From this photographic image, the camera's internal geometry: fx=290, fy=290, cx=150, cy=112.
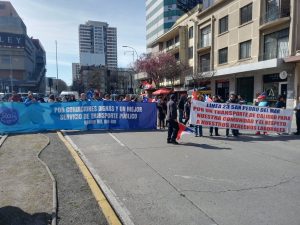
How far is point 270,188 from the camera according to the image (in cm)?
552

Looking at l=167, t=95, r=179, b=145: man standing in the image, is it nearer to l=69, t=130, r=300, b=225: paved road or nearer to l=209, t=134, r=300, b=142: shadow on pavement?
l=69, t=130, r=300, b=225: paved road

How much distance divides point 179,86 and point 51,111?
119 ft

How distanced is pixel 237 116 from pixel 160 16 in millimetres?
78197

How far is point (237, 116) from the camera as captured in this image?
40.4 feet

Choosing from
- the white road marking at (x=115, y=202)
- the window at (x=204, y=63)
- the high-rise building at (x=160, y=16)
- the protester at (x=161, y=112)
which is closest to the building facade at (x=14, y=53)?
the high-rise building at (x=160, y=16)

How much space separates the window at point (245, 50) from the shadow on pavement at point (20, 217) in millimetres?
27687

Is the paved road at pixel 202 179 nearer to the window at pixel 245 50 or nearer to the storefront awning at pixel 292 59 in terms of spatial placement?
the storefront awning at pixel 292 59

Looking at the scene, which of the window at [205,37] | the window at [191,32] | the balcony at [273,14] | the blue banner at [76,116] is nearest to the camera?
the blue banner at [76,116]

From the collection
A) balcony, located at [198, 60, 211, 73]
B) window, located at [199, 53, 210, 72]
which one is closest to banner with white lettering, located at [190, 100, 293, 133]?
balcony, located at [198, 60, 211, 73]

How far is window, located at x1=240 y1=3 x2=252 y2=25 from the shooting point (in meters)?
28.5

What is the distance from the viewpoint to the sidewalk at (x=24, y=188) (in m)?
4.30

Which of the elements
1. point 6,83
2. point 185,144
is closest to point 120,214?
point 185,144

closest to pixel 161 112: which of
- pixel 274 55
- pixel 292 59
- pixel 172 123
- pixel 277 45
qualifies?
pixel 172 123

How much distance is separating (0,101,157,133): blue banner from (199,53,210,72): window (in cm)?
2471
